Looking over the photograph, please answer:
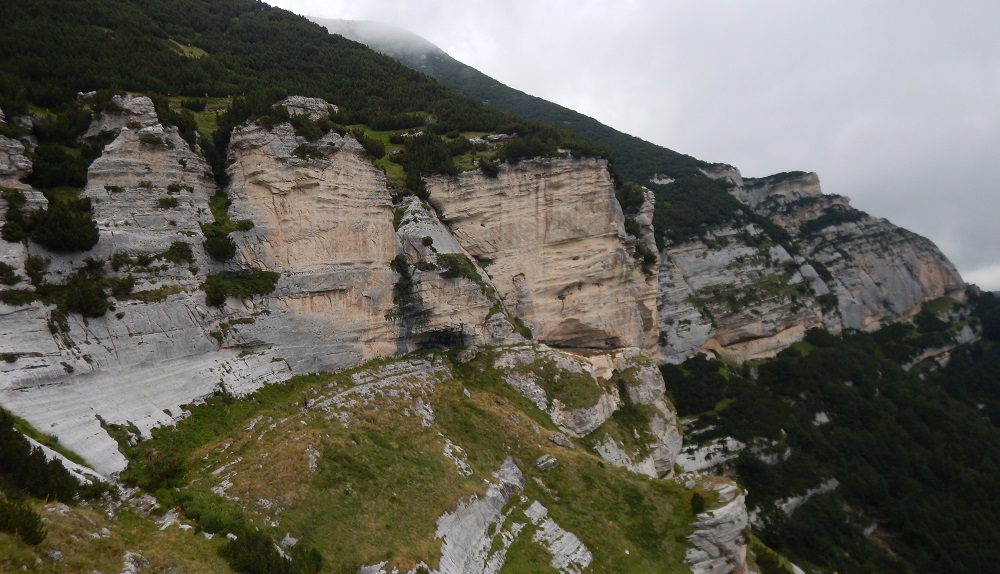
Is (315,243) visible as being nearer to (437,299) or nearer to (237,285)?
(237,285)

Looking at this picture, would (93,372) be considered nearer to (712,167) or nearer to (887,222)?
(712,167)

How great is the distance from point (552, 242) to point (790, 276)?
62699 millimetres

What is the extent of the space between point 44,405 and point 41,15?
3646 centimetres

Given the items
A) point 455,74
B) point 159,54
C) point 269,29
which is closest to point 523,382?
point 159,54

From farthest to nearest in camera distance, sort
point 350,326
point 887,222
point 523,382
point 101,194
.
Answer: point 887,222 → point 523,382 → point 350,326 → point 101,194

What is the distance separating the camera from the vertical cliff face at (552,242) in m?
37.8

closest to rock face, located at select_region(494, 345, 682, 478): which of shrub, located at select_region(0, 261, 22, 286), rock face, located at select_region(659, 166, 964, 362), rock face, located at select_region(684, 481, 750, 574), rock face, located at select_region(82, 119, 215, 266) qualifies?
rock face, located at select_region(684, 481, 750, 574)

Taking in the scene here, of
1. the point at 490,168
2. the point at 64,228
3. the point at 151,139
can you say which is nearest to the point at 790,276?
the point at 490,168

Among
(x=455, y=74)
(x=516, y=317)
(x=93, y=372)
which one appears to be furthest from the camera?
(x=455, y=74)

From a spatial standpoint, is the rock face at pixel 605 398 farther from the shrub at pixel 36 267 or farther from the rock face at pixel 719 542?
the shrub at pixel 36 267

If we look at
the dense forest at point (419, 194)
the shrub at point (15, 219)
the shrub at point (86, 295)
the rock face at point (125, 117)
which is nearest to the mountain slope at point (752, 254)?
the dense forest at point (419, 194)

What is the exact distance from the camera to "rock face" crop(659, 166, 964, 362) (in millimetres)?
73500

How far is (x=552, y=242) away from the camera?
39750 millimetres

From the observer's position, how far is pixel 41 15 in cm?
3509
